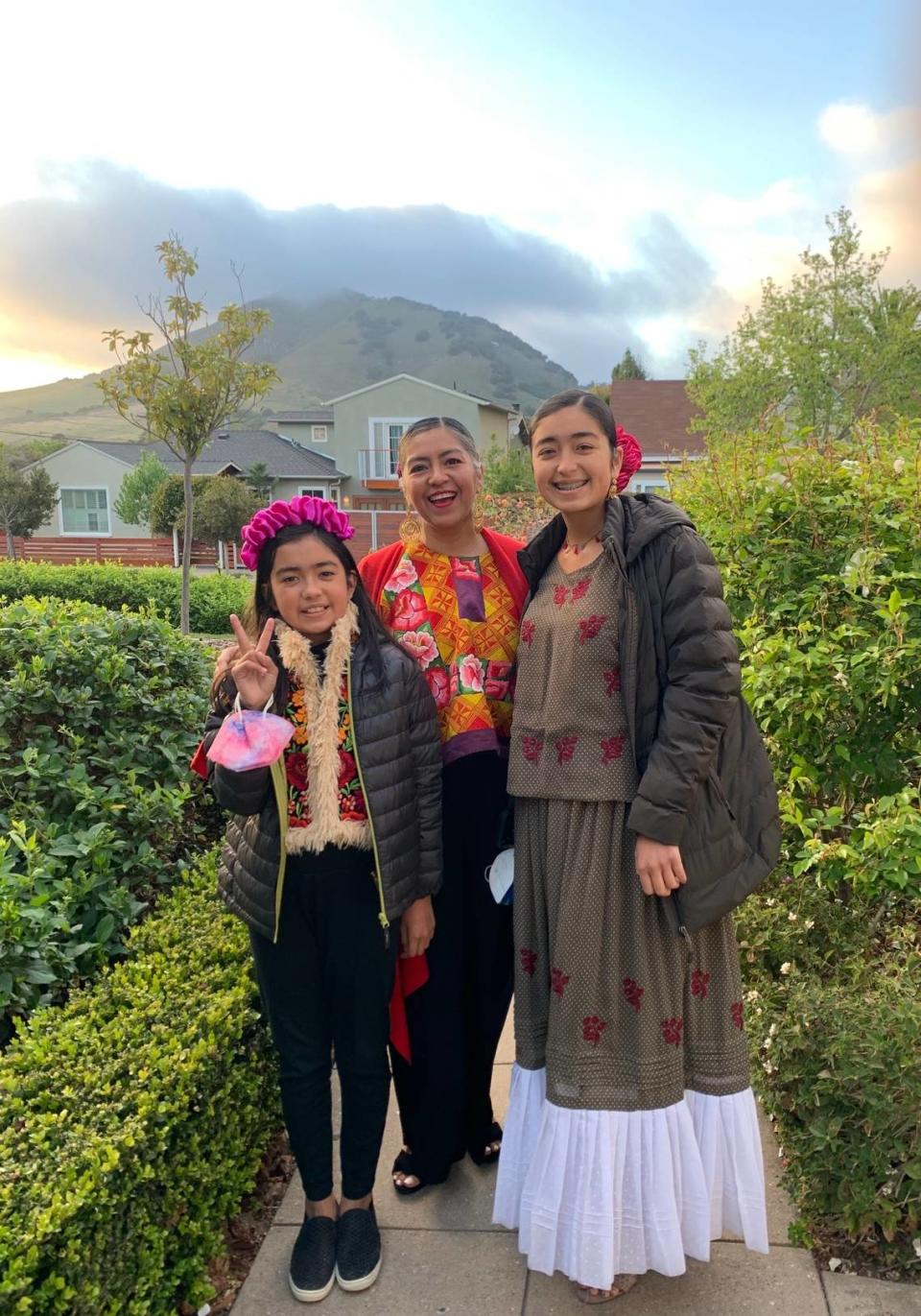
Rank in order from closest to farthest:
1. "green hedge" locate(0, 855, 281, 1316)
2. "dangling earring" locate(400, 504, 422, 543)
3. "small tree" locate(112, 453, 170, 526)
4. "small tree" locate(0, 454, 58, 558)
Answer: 1. "green hedge" locate(0, 855, 281, 1316)
2. "dangling earring" locate(400, 504, 422, 543)
3. "small tree" locate(0, 454, 58, 558)
4. "small tree" locate(112, 453, 170, 526)

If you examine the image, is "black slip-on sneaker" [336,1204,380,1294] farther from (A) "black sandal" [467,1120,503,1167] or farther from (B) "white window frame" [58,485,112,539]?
(B) "white window frame" [58,485,112,539]

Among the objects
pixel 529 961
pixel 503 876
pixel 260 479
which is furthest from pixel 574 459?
pixel 260 479

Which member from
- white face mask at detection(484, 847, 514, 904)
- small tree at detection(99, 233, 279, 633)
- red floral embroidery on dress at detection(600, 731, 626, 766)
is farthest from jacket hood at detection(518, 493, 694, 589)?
small tree at detection(99, 233, 279, 633)

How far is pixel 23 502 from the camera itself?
31.4 metres

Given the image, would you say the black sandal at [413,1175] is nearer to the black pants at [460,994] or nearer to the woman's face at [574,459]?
the black pants at [460,994]

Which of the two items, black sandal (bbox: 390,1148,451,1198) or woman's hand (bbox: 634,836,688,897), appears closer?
woman's hand (bbox: 634,836,688,897)

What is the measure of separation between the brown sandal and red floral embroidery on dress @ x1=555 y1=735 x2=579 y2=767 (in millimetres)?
1245

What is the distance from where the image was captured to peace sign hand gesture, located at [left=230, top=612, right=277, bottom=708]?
6.39ft

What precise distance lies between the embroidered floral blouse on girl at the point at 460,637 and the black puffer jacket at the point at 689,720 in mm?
423

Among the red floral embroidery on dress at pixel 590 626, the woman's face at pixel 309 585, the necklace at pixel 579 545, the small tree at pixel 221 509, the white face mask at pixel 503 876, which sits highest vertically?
the small tree at pixel 221 509

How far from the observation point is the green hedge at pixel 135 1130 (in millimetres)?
1611

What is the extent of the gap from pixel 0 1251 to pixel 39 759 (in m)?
1.78

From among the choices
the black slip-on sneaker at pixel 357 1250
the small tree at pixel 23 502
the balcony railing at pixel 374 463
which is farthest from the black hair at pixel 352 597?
the balcony railing at pixel 374 463

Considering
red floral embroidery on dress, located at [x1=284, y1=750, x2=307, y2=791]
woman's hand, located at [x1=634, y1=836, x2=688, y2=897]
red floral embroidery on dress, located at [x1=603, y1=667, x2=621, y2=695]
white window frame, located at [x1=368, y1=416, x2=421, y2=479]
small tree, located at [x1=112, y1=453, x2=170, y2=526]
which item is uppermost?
white window frame, located at [x1=368, y1=416, x2=421, y2=479]
